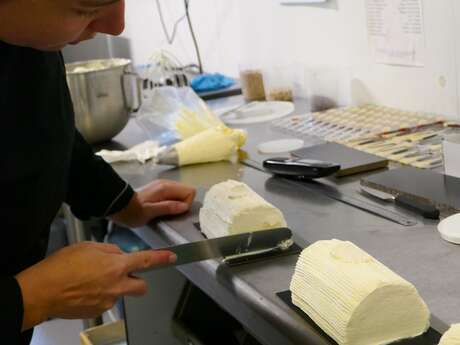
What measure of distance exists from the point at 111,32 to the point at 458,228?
50cm

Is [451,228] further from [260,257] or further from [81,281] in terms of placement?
[81,281]

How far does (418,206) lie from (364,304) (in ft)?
1.24

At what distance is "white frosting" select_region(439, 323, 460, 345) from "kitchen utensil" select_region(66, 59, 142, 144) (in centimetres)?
117

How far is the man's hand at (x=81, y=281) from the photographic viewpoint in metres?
0.89

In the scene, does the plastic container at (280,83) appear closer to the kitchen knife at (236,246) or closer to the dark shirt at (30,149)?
the dark shirt at (30,149)

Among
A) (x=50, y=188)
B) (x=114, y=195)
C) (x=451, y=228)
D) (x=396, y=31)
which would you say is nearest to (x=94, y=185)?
(x=114, y=195)

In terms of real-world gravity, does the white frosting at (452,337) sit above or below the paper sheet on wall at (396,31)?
below

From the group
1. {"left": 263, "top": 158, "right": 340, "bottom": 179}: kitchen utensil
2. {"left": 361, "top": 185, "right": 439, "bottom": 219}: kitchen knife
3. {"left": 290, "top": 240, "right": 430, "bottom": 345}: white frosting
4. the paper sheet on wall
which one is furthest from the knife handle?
the paper sheet on wall

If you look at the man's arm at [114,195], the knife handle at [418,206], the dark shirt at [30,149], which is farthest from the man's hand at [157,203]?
the knife handle at [418,206]

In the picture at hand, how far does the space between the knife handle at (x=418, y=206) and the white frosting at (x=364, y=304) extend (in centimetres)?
29

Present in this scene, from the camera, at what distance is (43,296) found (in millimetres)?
890

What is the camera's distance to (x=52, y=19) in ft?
2.48

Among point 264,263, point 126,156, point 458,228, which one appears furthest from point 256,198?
point 126,156

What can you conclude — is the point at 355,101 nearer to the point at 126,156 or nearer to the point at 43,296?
the point at 126,156
